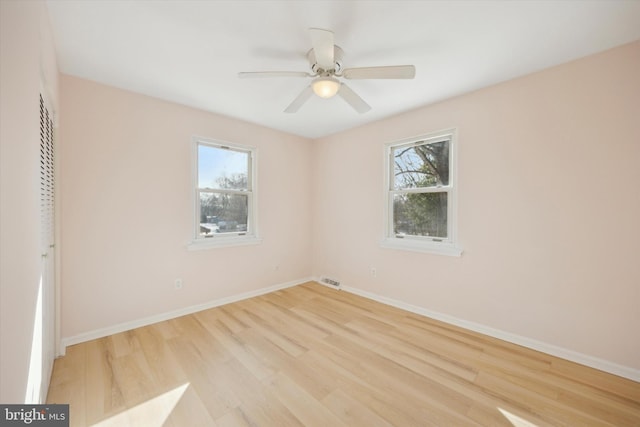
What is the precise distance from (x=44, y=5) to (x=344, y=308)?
11.9 feet

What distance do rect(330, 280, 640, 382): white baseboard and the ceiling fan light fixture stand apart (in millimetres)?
2677

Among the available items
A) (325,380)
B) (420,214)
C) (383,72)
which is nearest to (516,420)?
(325,380)

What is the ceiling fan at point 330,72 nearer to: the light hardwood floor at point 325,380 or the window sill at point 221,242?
the window sill at point 221,242

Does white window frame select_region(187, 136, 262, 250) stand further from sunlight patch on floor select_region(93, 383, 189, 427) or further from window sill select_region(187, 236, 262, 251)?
sunlight patch on floor select_region(93, 383, 189, 427)

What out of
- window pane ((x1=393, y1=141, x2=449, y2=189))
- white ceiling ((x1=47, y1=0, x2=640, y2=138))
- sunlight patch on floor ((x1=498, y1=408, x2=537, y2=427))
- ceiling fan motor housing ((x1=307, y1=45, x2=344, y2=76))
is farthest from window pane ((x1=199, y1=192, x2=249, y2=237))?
sunlight patch on floor ((x1=498, y1=408, x2=537, y2=427))

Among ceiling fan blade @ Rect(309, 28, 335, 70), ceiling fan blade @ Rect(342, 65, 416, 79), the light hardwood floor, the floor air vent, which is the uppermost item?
ceiling fan blade @ Rect(309, 28, 335, 70)

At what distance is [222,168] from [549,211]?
3661 millimetres

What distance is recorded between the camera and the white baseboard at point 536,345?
1924mm

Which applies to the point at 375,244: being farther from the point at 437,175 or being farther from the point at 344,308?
the point at 437,175

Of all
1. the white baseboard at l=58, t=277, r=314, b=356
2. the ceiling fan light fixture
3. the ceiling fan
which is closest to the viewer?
the ceiling fan

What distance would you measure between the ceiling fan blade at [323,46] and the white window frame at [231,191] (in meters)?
2.02

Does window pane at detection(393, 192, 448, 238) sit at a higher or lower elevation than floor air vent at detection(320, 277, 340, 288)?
higher

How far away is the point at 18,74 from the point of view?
0.94 metres

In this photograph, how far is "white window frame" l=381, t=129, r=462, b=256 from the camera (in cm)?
283
